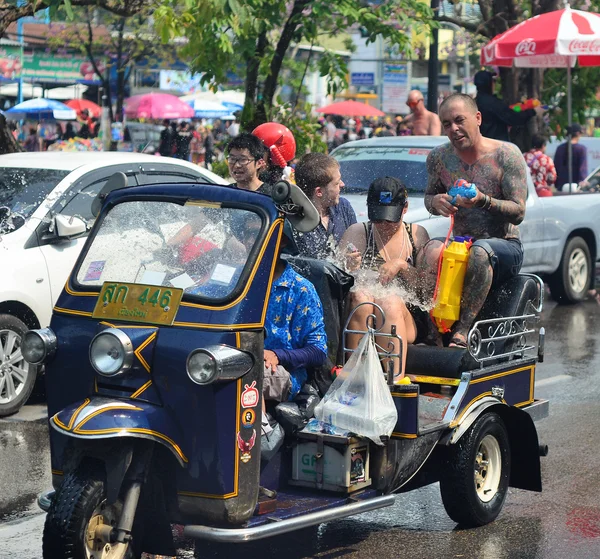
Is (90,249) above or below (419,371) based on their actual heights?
above

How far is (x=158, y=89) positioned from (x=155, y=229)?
4514cm

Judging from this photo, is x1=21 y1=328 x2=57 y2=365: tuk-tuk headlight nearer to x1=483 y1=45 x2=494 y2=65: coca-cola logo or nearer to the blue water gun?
the blue water gun

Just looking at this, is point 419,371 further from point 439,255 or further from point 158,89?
point 158,89

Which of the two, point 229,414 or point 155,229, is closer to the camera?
point 229,414

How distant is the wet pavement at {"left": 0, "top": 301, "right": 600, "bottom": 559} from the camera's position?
5402mm

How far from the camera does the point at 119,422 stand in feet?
14.1

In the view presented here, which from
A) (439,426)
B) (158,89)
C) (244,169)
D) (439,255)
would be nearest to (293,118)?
(244,169)

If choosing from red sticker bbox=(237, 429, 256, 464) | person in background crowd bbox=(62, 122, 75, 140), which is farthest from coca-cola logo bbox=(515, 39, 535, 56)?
person in background crowd bbox=(62, 122, 75, 140)

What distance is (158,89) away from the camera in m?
49.0

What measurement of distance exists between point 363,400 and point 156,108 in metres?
29.4

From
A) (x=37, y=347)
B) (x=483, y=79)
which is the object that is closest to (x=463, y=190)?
(x=37, y=347)

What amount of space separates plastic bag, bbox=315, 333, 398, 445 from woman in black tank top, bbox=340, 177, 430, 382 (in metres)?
0.65

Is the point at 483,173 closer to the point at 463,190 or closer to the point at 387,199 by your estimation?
the point at 463,190

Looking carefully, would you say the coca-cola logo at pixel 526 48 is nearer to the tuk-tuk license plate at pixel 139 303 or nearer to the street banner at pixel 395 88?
the tuk-tuk license plate at pixel 139 303
